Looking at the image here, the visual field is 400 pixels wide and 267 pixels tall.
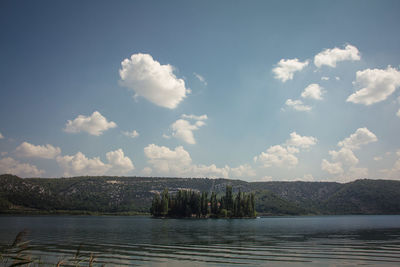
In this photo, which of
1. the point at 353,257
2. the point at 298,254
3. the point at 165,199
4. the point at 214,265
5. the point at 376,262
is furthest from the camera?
the point at 165,199

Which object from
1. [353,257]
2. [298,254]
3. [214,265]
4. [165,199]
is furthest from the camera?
[165,199]

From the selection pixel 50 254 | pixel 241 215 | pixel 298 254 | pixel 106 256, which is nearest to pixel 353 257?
pixel 298 254

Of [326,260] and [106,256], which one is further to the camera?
[106,256]

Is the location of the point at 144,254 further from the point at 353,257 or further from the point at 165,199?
the point at 165,199

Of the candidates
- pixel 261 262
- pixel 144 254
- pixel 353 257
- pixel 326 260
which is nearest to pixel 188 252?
pixel 144 254

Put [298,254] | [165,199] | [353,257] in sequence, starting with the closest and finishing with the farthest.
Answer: [353,257]
[298,254]
[165,199]

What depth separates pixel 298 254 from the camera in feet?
133

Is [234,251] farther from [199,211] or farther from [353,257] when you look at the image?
[199,211]

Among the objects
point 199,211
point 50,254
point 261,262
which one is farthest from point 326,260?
point 199,211

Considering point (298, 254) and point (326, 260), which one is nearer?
point (326, 260)

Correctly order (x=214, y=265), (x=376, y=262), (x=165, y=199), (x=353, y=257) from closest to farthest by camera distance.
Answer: (x=214, y=265) < (x=376, y=262) < (x=353, y=257) < (x=165, y=199)

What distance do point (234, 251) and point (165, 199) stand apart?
6289 inches

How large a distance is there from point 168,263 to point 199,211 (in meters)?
170

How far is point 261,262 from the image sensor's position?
34.2 meters
